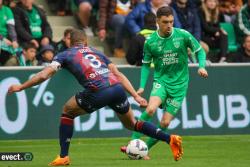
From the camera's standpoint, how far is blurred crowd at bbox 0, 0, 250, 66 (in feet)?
62.5

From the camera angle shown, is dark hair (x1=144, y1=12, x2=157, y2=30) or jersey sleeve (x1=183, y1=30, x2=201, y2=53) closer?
jersey sleeve (x1=183, y1=30, x2=201, y2=53)

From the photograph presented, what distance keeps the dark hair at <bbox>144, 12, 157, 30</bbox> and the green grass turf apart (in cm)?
240

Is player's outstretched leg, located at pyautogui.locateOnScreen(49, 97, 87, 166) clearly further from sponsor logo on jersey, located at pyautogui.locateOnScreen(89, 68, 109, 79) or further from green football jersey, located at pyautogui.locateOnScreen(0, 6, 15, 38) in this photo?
green football jersey, located at pyautogui.locateOnScreen(0, 6, 15, 38)

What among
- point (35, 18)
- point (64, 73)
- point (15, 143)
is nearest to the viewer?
point (15, 143)

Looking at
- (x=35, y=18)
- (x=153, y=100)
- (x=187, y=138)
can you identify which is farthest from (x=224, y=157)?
(x=35, y=18)

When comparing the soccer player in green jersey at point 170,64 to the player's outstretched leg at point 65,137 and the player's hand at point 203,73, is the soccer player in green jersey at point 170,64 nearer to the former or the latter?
the player's hand at point 203,73

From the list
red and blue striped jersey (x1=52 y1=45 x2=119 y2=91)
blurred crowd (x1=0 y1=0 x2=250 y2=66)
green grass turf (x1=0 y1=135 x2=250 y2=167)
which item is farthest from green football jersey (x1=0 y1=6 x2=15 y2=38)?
red and blue striped jersey (x1=52 y1=45 x2=119 y2=91)

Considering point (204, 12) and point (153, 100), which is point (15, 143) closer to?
point (153, 100)

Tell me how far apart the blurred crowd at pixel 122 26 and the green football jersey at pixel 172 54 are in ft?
14.6

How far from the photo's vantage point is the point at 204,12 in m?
21.8

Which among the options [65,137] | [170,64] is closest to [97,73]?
[65,137]

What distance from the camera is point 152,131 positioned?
13.0 metres

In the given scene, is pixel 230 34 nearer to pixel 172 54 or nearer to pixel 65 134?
pixel 172 54

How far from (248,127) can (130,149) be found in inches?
230
